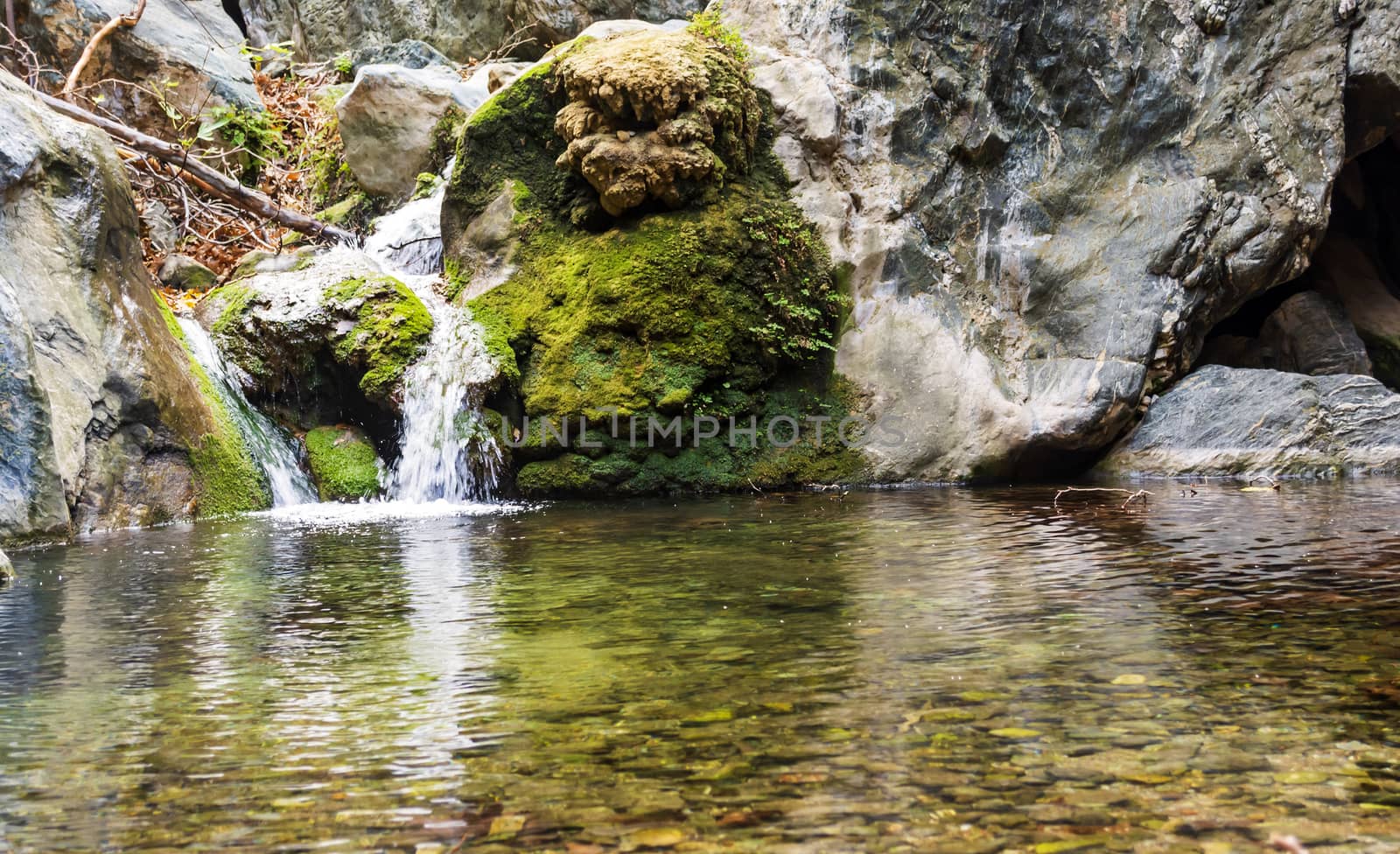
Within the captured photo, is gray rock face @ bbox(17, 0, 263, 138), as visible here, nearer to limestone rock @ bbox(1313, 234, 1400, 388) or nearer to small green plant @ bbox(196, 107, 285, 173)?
small green plant @ bbox(196, 107, 285, 173)

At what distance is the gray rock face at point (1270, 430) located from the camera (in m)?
8.21

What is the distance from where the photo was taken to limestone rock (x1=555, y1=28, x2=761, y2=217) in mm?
8211

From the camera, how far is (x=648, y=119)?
27.3 ft

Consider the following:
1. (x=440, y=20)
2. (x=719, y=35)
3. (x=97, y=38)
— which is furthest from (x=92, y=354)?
(x=440, y=20)

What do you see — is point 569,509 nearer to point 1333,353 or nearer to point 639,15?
point 1333,353

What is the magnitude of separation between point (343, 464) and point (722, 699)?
20.5 ft

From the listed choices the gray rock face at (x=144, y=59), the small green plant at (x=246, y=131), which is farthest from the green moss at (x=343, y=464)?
the gray rock face at (x=144, y=59)

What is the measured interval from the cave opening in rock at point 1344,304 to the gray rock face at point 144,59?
1168 centimetres

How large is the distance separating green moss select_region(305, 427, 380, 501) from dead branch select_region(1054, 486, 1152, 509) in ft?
16.8

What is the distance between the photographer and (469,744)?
96.1 inches

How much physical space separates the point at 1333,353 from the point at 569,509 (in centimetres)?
783

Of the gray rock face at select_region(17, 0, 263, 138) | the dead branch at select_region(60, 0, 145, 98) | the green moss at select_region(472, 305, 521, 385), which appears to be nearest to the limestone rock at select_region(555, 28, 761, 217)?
the green moss at select_region(472, 305, 521, 385)

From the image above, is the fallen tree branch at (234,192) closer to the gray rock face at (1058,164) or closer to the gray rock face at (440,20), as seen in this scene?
the gray rock face at (1058,164)

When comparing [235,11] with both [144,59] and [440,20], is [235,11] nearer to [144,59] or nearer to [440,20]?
[440,20]
